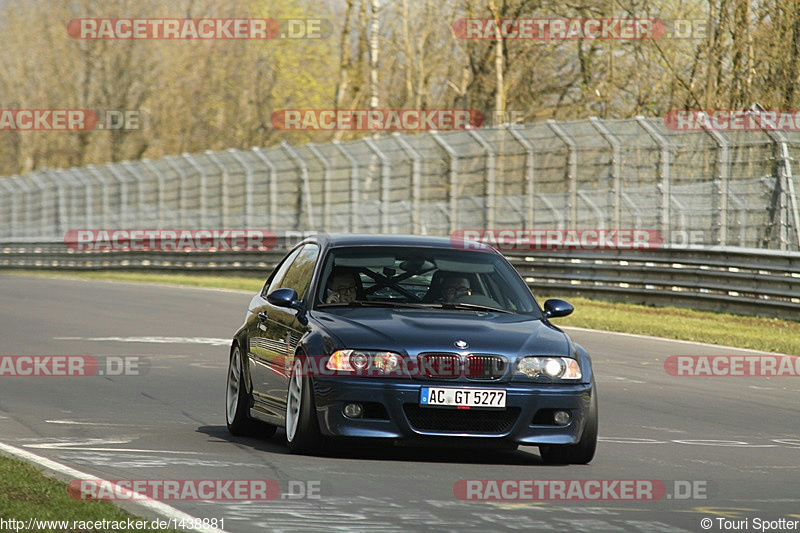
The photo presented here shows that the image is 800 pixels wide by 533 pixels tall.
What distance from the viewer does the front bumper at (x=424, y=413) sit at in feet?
28.8

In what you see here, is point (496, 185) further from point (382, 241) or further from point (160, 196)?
point (382, 241)

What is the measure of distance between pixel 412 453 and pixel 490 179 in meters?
21.6

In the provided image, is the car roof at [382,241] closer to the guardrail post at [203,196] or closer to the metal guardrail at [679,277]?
the metal guardrail at [679,277]

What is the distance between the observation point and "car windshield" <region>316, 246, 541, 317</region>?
995 centimetres

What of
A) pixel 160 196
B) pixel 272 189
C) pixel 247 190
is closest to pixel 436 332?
pixel 272 189

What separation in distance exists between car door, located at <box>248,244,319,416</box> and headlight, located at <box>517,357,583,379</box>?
4.51ft

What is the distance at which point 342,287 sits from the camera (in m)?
9.97

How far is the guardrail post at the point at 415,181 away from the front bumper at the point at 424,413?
2421 cm

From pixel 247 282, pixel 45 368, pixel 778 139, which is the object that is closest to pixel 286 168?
pixel 247 282

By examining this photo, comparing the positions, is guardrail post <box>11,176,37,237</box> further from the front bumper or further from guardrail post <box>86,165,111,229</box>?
the front bumper

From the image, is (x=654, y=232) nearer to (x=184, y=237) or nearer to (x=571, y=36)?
(x=571, y=36)

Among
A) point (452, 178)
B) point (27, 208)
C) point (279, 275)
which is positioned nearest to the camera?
point (279, 275)

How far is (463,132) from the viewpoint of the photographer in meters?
31.5

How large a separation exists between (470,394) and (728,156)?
55.5 feet
